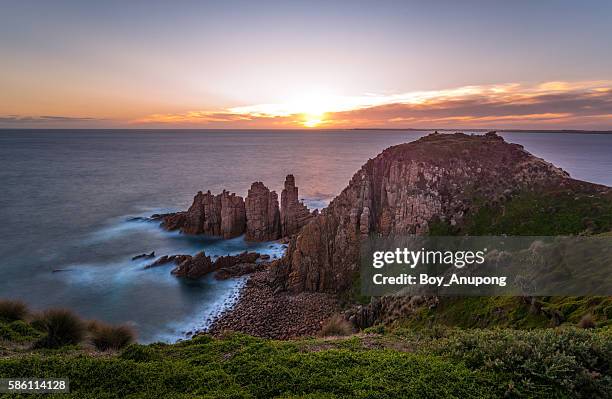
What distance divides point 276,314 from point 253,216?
28.0 meters

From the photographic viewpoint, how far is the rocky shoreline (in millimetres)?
33125

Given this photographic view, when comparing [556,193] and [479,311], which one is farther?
[556,193]

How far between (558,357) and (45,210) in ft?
302

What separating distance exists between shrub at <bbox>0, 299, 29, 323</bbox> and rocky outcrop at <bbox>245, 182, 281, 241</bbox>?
1597 inches

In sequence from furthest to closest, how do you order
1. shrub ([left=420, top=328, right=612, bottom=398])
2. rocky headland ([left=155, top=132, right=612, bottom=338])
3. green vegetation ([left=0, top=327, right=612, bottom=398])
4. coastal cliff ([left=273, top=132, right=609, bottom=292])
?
coastal cliff ([left=273, top=132, right=609, bottom=292]), rocky headland ([left=155, top=132, right=612, bottom=338]), green vegetation ([left=0, top=327, right=612, bottom=398]), shrub ([left=420, top=328, right=612, bottom=398])

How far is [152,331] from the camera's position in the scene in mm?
36250

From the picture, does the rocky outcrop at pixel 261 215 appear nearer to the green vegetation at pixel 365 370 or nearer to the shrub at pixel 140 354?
the shrub at pixel 140 354

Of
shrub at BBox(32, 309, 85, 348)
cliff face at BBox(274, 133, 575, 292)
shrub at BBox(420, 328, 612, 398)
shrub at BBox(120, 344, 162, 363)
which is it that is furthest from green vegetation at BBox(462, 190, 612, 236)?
shrub at BBox(32, 309, 85, 348)

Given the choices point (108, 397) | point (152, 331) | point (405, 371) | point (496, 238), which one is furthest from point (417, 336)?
point (152, 331)

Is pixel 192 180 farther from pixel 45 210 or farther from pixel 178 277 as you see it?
pixel 178 277

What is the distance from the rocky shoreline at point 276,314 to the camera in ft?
109

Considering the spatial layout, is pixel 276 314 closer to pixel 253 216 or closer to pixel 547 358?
pixel 547 358

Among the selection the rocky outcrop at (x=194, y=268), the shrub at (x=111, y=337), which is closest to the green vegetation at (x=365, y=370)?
the shrub at (x=111, y=337)

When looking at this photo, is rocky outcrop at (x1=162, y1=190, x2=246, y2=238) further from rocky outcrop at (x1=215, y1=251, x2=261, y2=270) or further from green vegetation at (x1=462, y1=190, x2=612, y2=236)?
green vegetation at (x1=462, y1=190, x2=612, y2=236)
